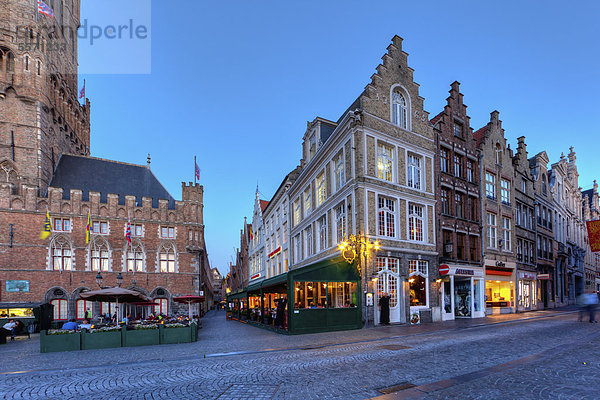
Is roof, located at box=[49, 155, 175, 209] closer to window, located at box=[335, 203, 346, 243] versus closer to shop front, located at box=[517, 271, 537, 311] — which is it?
window, located at box=[335, 203, 346, 243]

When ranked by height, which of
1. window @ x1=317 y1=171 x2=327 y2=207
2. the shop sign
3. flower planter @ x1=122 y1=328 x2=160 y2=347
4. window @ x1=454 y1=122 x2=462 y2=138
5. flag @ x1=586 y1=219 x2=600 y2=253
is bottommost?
flower planter @ x1=122 y1=328 x2=160 y2=347

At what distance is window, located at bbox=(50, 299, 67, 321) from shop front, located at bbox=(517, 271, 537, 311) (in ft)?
134

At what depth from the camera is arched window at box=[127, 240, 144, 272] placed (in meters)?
39.3

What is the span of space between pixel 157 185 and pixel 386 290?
110ft

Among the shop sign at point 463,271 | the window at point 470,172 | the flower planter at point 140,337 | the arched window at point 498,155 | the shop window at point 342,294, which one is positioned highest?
the arched window at point 498,155

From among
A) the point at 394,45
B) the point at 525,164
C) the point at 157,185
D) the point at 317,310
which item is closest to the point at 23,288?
the point at 157,185

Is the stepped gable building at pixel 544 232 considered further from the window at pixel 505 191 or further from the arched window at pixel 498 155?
the arched window at pixel 498 155

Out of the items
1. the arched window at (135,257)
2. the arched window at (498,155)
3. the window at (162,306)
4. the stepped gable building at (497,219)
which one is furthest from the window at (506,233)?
the arched window at (135,257)

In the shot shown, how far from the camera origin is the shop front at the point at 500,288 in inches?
1174

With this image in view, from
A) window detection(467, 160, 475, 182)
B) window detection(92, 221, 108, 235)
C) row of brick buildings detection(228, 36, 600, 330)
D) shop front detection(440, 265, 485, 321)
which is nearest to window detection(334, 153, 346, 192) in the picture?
row of brick buildings detection(228, 36, 600, 330)

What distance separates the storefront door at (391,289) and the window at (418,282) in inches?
50.0

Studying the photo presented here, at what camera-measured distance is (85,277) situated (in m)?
36.7

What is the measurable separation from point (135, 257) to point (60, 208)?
855 cm

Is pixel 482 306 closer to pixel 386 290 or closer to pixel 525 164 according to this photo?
pixel 386 290
